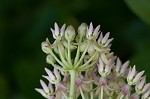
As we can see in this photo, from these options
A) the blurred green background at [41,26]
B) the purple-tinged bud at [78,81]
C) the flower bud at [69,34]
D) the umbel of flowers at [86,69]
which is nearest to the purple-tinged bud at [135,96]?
the umbel of flowers at [86,69]

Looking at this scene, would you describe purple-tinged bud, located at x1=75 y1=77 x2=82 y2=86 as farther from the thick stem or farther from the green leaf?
the green leaf

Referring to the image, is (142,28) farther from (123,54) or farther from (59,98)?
(59,98)

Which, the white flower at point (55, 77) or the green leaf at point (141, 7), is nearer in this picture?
the white flower at point (55, 77)

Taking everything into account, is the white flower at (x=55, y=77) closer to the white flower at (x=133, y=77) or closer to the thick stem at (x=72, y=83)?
the thick stem at (x=72, y=83)

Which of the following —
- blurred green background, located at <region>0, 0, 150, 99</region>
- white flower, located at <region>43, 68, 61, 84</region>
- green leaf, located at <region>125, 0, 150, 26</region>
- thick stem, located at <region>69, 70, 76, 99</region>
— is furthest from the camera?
blurred green background, located at <region>0, 0, 150, 99</region>

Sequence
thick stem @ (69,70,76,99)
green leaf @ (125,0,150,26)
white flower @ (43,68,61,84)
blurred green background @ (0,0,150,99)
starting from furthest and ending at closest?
blurred green background @ (0,0,150,99)
green leaf @ (125,0,150,26)
white flower @ (43,68,61,84)
thick stem @ (69,70,76,99)

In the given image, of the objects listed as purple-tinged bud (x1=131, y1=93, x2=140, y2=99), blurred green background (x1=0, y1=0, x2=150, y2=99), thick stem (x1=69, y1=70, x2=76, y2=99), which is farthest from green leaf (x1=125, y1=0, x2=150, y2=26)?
thick stem (x1=69, y1=70, x2=76, y2=99)
